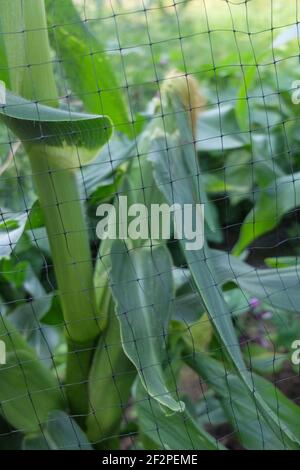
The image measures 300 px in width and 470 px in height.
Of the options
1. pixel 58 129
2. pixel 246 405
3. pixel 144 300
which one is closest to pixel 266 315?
pixel 246 405

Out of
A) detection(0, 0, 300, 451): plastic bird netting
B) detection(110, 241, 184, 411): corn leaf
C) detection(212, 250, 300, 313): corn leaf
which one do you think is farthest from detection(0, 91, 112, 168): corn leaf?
detection(212, 250, 300, 313): corn leaf

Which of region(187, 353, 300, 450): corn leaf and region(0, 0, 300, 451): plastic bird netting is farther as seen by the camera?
region(187, 353, 300, 450): corn leaf

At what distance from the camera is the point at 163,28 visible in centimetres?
247

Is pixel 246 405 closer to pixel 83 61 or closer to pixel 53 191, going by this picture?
pixel 53 191

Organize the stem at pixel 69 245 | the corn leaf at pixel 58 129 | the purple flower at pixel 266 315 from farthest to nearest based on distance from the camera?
1. the purple flower at pixel 266 315
2. the stem at pixel 69 245
3. the corn leaf at pixel 58 129

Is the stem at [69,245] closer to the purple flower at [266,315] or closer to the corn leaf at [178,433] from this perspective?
the corn leaf at [178,433]

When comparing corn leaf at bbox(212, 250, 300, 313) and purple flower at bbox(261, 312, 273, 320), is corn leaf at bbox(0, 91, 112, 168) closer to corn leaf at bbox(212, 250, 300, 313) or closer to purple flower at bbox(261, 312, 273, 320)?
corn leaf at bbox(212, 250, 300, 313)

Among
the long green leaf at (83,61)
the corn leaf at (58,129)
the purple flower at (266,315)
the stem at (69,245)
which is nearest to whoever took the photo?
the corn leaf at (58,129)

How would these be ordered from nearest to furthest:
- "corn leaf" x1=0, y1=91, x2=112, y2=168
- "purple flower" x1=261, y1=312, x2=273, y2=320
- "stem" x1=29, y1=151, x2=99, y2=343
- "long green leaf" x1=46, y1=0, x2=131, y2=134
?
"corn leaf" x1=0, y1=91, x2=112, y2=168 < "stem" x1=29, y1=151, x2=99, y2=343 < "long green leaf" x1=46, y1=0, x2=131, y2=134 < "purple flower" x1=261, y1=312, x2=273, y2=320

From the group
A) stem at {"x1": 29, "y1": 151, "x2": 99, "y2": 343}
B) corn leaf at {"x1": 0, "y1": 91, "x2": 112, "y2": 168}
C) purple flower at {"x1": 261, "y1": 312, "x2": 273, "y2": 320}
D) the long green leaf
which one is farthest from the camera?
purple flower at {"x1": 261, "y1": 312, "x2": 273, "y2": 320}

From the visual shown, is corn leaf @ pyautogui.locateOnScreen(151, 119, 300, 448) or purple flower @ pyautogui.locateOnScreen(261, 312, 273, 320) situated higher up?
corn leaf @ pyautogui.locateOnScreen(151, 119, 300, 448)

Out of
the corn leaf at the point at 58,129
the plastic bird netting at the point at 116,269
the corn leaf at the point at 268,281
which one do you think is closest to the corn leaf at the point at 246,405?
the plastic bird netting at the point at 116,269

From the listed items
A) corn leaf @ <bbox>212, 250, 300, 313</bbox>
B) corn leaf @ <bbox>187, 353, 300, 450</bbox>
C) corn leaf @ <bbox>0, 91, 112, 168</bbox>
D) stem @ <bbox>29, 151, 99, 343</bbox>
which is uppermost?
corn leaf @ <bbox>0, 91, 112, 168</bbox>

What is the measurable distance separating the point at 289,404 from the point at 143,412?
0.62ft
